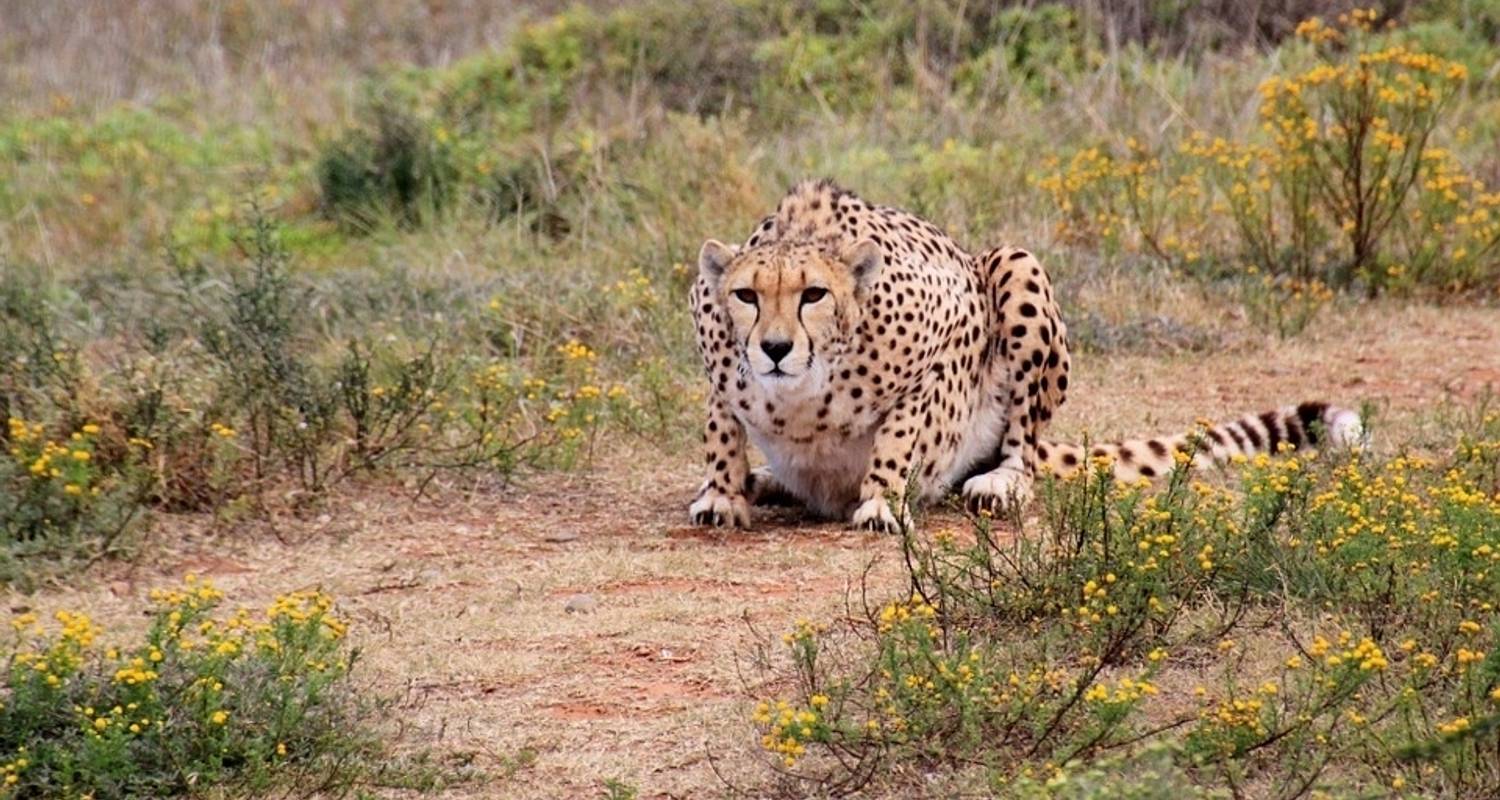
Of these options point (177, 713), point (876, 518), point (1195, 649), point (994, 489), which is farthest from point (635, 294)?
point (177, 713)

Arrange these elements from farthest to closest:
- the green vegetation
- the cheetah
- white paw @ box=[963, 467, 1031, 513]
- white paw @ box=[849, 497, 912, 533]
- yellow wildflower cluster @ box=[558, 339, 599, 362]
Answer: yellow wildflower cluster @ box=[558, 339, 599, 362], white paw @ box=[963, 467, 1031, 513], white paw @ box=[849, 497, 912, 533], the cheetah, the green vegetation

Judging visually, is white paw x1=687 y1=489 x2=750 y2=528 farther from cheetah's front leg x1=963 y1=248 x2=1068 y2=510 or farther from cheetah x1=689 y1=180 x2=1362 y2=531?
cheetah's front leg x1=963 y1=248 x2=1068 y2=510

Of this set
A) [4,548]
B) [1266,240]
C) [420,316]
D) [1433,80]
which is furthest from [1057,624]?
[1433,80]

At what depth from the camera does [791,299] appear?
592 cm

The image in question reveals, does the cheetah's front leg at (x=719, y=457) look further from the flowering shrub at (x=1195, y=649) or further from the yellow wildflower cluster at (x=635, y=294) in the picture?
the yellow wildflower cluster at (x=635, y=294)

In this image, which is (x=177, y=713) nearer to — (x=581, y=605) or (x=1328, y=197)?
(x=581, y=605)

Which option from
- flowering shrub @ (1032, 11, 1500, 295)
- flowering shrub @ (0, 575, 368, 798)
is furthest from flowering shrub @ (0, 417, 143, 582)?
flowering shrub @ (1032, 11, 1500, 295)

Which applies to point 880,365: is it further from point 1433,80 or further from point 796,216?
point 1433,80

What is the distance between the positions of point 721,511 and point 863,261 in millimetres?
814

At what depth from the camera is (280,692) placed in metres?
4.50

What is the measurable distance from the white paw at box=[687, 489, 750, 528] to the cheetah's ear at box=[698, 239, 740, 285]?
2.02 feet

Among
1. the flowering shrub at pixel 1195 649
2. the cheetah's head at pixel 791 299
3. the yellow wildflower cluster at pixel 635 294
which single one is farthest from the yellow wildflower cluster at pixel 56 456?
the yellow wildflower cluster at pixel 635 294

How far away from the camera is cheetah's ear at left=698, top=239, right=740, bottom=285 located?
609 cm

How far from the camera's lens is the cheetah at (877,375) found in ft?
19.7
